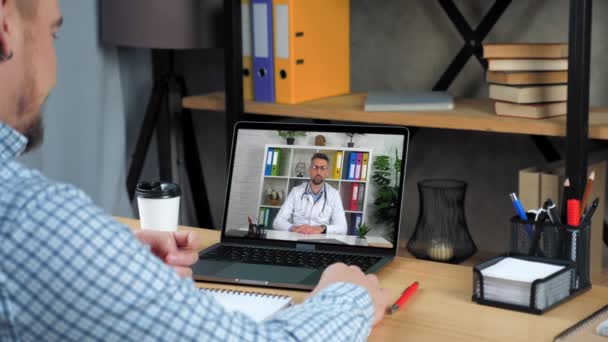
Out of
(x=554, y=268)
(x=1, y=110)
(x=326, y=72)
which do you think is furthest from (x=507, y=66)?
(x=1, y=110)

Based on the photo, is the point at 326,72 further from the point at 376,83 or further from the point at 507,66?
the point at 507,66

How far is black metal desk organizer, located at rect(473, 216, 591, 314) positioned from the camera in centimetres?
115

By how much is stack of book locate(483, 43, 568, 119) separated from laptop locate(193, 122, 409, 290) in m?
0.76

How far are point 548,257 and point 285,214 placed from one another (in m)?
0.43

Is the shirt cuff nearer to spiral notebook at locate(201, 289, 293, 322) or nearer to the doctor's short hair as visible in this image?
spiral notebook at locate(201, 289, 293, 322)

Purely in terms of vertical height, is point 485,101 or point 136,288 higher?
point 485,101

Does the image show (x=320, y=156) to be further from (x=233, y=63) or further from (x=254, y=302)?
(x=233, y=63)

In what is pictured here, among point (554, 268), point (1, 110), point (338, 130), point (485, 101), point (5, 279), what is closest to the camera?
point (5, 279)

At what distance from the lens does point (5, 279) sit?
0.73 meters

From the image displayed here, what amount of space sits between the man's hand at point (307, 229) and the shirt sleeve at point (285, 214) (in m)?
0.01

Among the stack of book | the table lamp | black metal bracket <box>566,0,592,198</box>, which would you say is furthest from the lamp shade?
black metal bracket <box>566,0,592,198</box>

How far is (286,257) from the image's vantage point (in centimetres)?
141

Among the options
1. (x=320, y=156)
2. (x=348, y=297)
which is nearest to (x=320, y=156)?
(x=320, y=156)

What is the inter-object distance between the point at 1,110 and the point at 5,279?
0.73 ft
